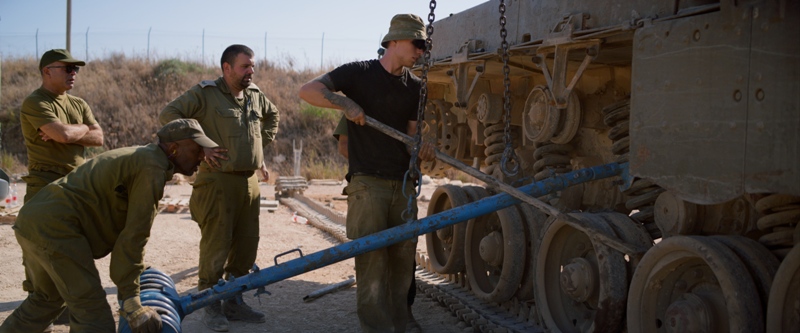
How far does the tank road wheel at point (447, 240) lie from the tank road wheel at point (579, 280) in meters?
Answer: 1.45

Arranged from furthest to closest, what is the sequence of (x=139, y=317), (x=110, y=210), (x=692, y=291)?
(x=692, y=291)
(x=110, y=210)
(x=139, y=317)

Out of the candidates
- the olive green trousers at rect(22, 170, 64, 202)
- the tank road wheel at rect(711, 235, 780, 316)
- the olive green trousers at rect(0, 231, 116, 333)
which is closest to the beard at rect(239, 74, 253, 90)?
the olive green trousers at rect(22, 170, 64, 202)

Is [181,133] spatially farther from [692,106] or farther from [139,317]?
[692,106]

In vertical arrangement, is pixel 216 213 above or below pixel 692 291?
above

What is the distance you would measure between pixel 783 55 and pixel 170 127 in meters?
2.80

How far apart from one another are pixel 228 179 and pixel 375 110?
4.15 feet

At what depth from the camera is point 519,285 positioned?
19.9ft

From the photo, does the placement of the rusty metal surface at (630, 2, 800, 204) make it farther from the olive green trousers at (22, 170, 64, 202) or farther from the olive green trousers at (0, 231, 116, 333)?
the olive green trousers at (22, 170, 64, 202)

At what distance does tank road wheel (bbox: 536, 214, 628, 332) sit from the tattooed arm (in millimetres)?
1451

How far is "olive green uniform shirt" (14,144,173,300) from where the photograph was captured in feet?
12.1

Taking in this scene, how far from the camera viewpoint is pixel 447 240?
282 inches

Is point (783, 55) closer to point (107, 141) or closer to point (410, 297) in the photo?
point (410, 297)

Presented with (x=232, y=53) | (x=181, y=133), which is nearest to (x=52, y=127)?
(x=232, y=53)

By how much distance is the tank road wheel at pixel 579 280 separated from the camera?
447cm
